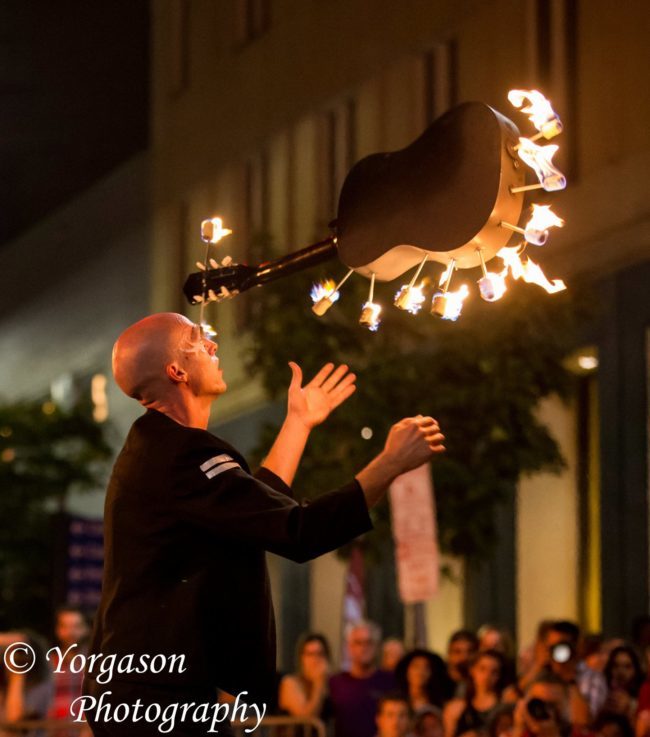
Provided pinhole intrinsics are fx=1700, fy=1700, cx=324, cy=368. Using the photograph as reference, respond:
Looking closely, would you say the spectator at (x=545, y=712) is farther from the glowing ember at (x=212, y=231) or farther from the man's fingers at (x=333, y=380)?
the glowing ember at (x=212, y=231)

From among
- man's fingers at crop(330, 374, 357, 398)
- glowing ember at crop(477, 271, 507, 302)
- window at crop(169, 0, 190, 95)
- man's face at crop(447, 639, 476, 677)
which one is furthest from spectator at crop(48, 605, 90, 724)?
window at crop(169, 0, 190, 95)

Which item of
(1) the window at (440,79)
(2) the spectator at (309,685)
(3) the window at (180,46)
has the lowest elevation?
(2) the spectator at (309,685)

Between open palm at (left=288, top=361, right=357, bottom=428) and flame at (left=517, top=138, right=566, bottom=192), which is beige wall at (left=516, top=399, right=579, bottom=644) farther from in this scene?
flame at (left=517, top=138, right=566, bottom=192)

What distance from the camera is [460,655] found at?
11836mm

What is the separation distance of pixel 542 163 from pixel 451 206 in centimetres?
28

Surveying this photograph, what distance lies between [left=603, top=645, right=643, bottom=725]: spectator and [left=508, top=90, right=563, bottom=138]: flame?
5917 mm

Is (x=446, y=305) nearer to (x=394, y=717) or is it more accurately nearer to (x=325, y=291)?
(x=325, y=291)

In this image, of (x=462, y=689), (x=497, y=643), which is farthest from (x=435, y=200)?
(x=497, y=643)

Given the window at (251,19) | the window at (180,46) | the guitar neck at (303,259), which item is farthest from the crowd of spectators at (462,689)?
the window at (180,46)

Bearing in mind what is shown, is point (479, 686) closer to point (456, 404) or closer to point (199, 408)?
point (456, 404)

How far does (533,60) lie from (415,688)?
32.6 ft

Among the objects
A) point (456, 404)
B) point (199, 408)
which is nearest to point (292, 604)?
point (456, 404)

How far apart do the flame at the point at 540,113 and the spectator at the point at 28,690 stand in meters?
6.54

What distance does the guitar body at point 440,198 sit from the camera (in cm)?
478
